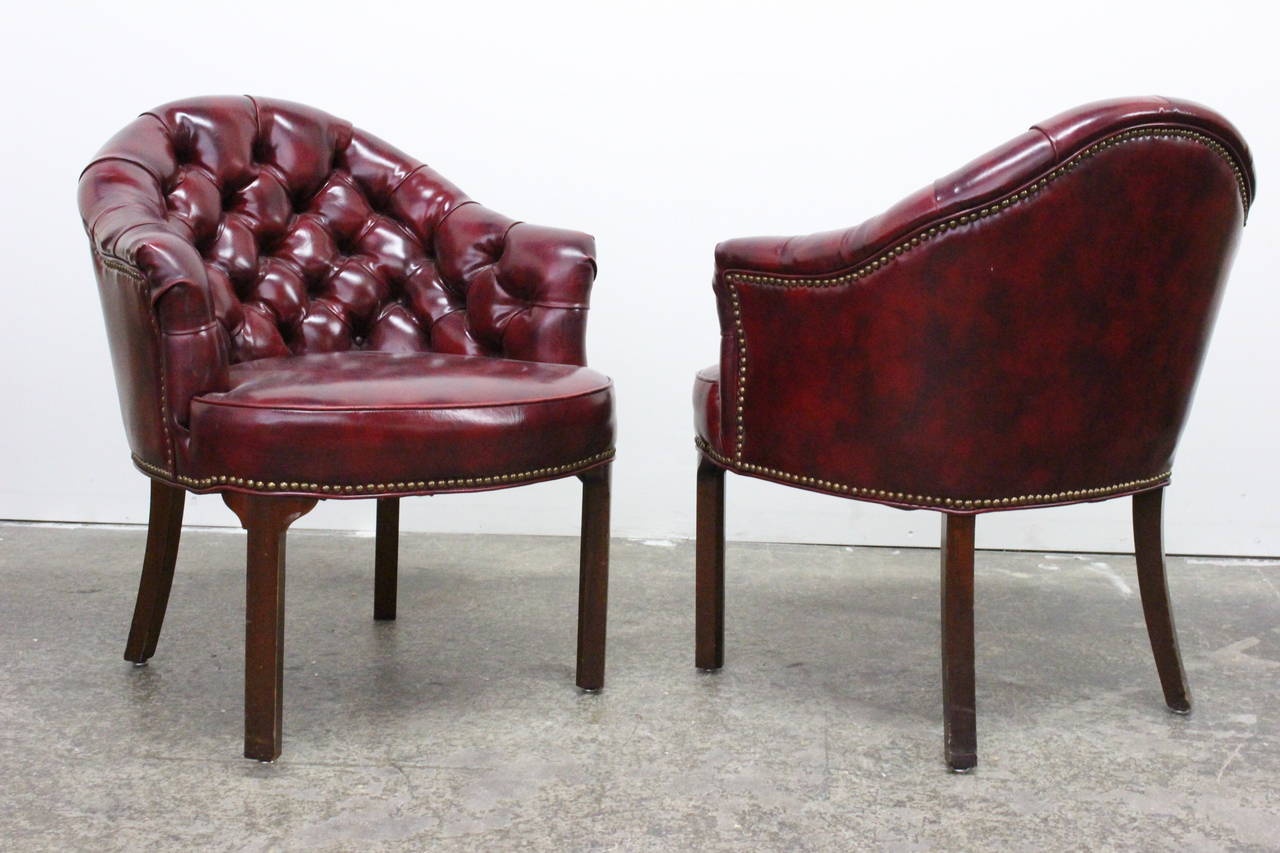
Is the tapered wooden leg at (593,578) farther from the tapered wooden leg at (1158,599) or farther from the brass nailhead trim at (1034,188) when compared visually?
the tapered wooden leg at (1158,599)

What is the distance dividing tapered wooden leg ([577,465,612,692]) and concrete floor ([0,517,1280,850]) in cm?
6

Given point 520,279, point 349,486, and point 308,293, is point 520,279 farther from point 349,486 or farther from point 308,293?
point 349,486

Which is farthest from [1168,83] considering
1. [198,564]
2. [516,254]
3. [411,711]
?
[198,564]

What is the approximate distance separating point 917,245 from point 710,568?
0.72 m

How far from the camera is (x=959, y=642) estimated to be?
5.70 feet

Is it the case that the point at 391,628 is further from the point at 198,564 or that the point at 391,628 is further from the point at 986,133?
the point at 986,133

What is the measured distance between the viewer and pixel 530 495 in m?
3.23

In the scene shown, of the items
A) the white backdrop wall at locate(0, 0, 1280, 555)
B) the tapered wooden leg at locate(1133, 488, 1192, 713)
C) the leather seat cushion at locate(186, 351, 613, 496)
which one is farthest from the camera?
the white backdrop wall at locate(0, 0, 1280, 555)

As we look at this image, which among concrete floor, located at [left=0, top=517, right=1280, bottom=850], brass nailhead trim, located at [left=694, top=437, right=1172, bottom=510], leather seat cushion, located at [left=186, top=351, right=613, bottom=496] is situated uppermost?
leather seat cushion, located at [left=186, top=351, right=613, bottom=496]

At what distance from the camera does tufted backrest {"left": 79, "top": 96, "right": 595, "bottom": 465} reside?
2.14 meters

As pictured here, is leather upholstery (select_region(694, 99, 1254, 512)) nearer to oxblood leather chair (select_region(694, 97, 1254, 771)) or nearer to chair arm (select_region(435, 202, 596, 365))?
oxblood leather chair (select_region(694, 97, 1254, 771))

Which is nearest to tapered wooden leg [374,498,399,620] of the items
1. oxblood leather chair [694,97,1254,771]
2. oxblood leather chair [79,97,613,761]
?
oxblood leather chair [79,97,613,761]

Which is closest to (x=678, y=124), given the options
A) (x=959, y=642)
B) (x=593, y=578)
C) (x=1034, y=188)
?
(x=593, y=578)

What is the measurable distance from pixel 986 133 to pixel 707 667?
1.60m
